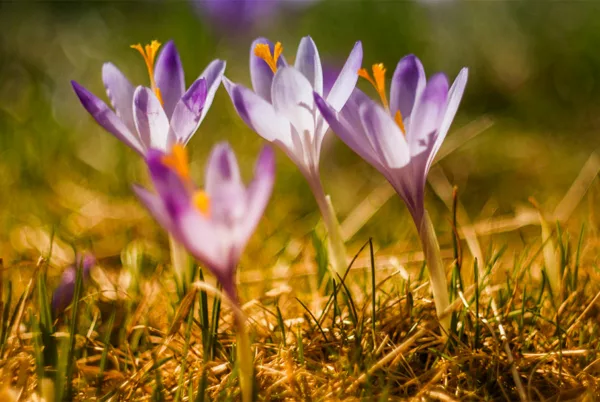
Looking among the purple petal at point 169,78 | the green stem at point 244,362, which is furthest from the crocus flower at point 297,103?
the green stem at point 244,362

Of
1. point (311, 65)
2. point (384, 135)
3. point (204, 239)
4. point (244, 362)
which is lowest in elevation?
point (244, 362)

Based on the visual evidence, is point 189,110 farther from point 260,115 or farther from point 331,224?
point 331,224

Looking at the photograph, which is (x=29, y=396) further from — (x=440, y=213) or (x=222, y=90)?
(x=222, y=90)

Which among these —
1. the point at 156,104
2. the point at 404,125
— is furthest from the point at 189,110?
the point at 404,125

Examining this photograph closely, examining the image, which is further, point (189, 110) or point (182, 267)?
point (182, 267)

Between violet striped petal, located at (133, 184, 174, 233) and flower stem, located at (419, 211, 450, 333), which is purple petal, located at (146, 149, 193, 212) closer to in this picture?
violet striped petal, located at (133, 184, 174, 233)

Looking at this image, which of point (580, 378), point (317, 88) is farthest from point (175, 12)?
point (580, 378)

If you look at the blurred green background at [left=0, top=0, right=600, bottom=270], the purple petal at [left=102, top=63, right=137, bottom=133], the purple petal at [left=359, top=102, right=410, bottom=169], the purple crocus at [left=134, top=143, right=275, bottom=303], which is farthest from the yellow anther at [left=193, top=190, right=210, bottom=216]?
the blurred green background at [left=0, top=0, right=600, bottom=270]
